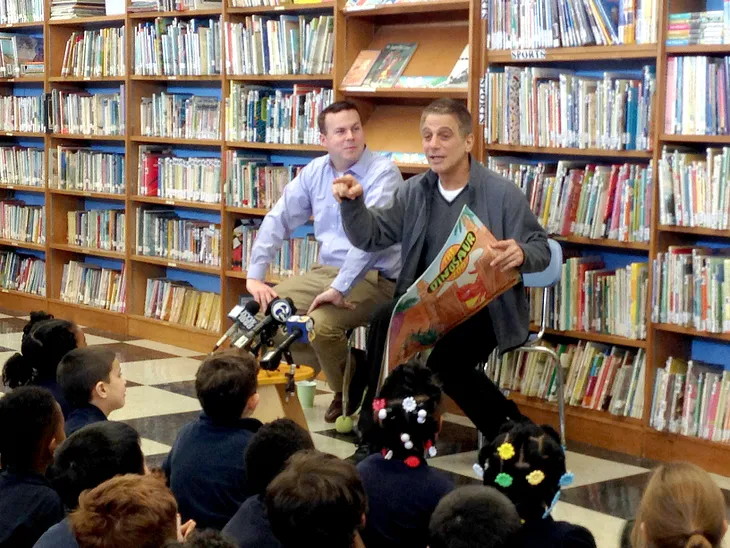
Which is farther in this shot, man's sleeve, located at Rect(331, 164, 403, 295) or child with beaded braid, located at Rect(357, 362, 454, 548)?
man's sleeve, located at Rect(331, 164, 403, 295)

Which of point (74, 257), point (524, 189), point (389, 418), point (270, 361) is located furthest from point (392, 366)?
point (74, 257)

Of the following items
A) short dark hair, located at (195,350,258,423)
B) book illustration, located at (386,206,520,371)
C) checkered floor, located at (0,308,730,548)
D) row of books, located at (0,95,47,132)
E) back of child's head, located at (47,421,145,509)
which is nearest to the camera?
back of child's head, located at (47,421,145,509)

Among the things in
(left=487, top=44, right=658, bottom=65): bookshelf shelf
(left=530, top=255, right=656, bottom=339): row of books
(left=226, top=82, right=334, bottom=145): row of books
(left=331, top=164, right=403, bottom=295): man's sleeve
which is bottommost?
(left=530, top=255, right=656, bottom=339): row of books

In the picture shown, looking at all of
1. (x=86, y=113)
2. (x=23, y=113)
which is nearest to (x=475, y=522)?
(x=86, y=113)

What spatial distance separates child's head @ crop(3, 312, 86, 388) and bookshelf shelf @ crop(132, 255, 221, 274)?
2322 mm

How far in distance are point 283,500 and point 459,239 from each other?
1.85m

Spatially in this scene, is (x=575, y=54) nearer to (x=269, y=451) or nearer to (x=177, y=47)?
(x=269, y=451)

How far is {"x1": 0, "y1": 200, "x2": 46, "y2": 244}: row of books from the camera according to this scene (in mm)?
7023

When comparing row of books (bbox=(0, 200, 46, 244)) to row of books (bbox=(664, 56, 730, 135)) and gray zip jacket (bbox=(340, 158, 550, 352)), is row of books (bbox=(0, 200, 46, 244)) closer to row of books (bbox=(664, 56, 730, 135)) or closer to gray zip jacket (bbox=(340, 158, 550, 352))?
gray zip jacket (bbox=(340, 158, 550, 352))

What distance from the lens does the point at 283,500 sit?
1741 millimetres

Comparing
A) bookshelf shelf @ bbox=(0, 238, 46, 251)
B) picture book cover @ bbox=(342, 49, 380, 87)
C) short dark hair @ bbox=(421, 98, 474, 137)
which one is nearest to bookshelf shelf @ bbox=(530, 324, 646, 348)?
short dark hair @ bbox=(421, 98, 474, 137)

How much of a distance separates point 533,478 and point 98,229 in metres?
5.15

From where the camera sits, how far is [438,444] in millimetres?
4113

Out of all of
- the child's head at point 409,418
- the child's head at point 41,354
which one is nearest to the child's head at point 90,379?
the child's head at point 41,354
